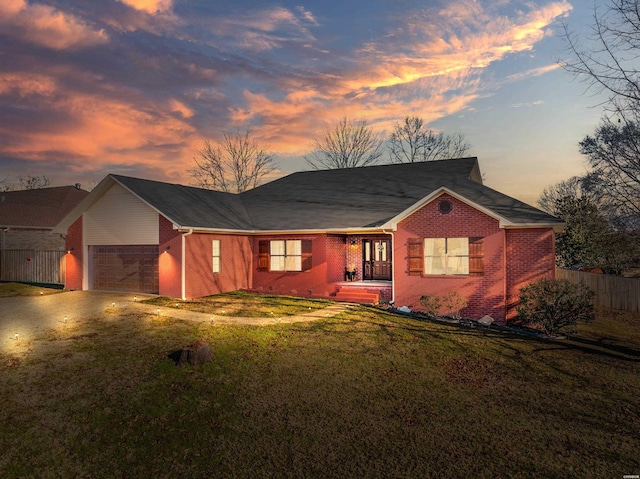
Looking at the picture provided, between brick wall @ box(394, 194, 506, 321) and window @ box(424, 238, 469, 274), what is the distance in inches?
10.9

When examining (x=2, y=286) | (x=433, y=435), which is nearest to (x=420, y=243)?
(x=433, y=435)

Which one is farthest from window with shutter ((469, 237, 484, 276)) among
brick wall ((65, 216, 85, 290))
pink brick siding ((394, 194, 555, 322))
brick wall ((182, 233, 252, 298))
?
brick wall ((65, 216, 85, 290))

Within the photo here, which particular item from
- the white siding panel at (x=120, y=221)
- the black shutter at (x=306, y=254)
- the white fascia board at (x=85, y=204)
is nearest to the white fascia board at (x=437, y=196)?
the black shutter at (x=306, y=254)

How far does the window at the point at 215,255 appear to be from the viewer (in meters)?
19.2

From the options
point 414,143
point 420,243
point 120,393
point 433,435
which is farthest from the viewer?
→ point 414,143

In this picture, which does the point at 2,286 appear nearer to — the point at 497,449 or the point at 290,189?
the point at 290,189

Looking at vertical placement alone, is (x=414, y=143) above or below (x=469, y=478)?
above

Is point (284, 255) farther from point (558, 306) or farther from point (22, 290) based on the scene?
point (22, 290)

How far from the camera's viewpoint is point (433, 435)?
23.7 feet

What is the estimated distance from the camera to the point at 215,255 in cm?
1939

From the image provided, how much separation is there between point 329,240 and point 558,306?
9720 mm

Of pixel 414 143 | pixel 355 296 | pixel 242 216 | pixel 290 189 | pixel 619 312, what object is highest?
pixel 414 143

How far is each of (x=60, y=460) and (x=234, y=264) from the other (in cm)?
1387

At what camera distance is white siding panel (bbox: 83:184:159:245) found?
18672 millimetres
